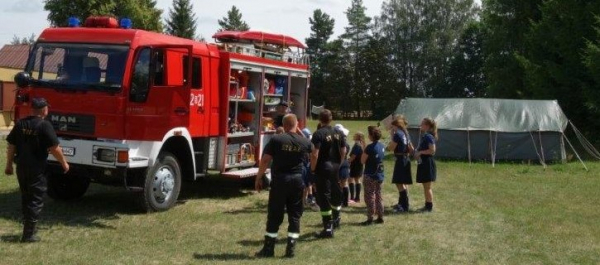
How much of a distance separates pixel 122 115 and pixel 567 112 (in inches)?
958

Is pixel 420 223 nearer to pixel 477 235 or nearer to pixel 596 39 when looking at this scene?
pixel 477 235

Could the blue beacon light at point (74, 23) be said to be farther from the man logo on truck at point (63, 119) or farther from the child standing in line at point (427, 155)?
the child standing in line at point (427, 155)

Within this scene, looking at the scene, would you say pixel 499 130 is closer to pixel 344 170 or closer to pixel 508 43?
pixel 344 170

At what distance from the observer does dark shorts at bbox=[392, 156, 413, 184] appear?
1025cm

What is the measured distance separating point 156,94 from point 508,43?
32521 millimetres

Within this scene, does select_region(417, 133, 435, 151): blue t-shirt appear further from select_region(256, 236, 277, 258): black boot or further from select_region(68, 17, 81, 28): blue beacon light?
select_region(68, 17, 81, 28): blue beacon light

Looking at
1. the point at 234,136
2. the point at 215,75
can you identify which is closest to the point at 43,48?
the point at 215,75

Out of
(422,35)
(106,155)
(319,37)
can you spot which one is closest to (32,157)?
(106,155)

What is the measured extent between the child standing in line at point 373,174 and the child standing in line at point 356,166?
776 mm

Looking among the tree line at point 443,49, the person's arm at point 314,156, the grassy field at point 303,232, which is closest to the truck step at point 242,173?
the grassy field at point 303,232

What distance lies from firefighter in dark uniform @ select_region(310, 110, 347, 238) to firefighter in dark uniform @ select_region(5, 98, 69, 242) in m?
3.12

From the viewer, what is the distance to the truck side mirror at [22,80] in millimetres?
8969

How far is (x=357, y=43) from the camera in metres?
70.9

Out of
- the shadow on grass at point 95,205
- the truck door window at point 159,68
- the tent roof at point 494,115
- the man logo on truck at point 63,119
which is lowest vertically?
the shadow on grass at point 95,205
